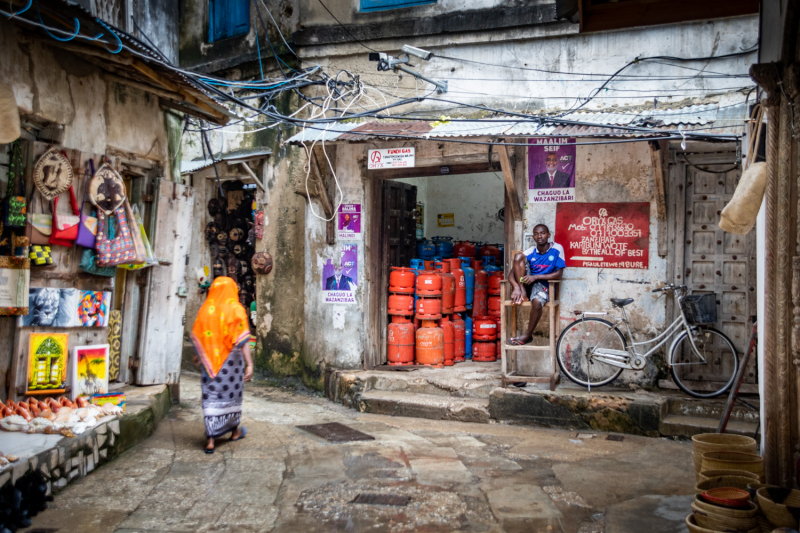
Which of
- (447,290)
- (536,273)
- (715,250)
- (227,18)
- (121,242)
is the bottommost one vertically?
(447,290)

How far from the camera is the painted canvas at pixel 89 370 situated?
6168 mm

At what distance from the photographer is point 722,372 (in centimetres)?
770

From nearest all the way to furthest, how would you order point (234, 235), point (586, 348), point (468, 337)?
point (586, 348) → point (468, 337) → point (234, 235)

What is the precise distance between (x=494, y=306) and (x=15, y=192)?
6.82 metres

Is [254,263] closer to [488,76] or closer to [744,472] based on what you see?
[488,76]

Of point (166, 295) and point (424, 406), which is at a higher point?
point (166, 295)

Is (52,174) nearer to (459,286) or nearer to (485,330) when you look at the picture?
(459,286)

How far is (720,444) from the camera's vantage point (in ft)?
13.6

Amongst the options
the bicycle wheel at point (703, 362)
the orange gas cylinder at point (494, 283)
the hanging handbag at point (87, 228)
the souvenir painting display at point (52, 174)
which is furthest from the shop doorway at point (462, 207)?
the souvenir painting display at point (52, 174)

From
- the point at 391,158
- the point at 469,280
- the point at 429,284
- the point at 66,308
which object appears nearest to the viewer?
the point at 66,308

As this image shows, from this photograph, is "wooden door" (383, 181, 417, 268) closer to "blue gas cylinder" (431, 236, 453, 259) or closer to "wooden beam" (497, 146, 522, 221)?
"blue gas cylinder" (431, 236, 453, 259)

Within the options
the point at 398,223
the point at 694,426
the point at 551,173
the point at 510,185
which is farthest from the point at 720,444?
the point at 398,223

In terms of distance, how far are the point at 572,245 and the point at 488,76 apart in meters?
2.54

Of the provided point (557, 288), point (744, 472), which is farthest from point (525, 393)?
point (744, 472)
